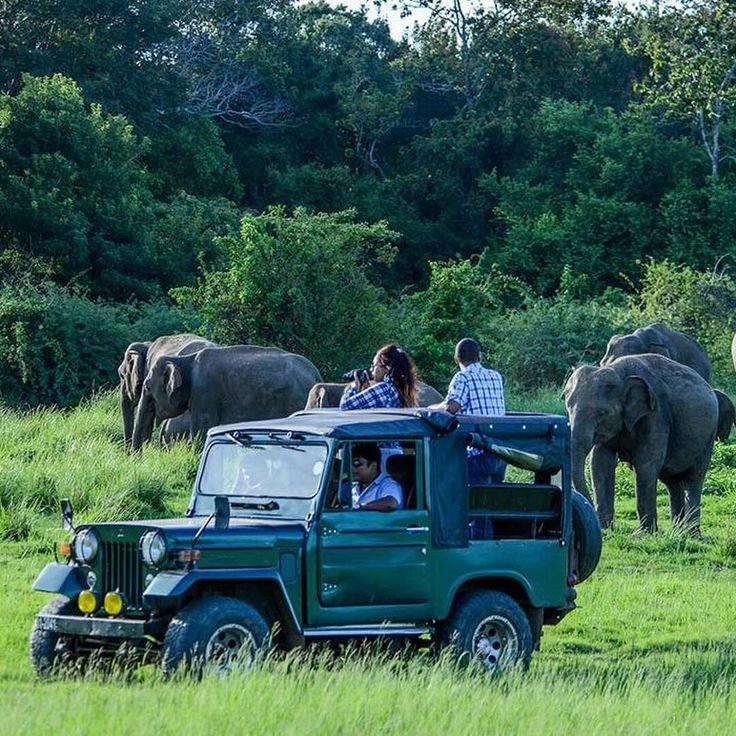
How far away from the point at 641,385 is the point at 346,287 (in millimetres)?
13488

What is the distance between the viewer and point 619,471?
23891 millimetres

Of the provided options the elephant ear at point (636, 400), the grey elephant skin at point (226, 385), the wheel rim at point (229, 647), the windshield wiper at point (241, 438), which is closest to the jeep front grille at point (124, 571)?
the wheel rim at point (229, 647)

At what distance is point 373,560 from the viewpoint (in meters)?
10.0

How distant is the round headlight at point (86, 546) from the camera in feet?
31.9

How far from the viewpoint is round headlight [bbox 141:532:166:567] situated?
9.30m

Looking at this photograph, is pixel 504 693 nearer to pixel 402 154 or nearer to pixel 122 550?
pixel 122 550

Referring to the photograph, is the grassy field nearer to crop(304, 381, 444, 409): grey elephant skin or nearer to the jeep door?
the jeep door

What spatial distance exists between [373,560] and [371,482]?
0.49 m

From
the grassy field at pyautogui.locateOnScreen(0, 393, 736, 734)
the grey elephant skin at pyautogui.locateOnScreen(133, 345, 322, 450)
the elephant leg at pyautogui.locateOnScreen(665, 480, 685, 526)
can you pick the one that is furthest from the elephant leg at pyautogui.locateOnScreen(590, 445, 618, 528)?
the grey elephant skin at pyautogui.locateOnScreen(133, 345, 322, 450)

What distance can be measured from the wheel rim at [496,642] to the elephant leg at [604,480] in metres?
8.09

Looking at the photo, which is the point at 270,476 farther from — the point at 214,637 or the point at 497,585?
the point at 497,585

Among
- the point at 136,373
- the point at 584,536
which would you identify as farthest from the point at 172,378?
the point at 584,536

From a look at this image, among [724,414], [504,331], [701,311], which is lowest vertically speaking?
[724,414]

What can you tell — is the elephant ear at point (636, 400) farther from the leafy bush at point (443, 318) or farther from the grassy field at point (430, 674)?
the leafy bush at point (443, 318)
